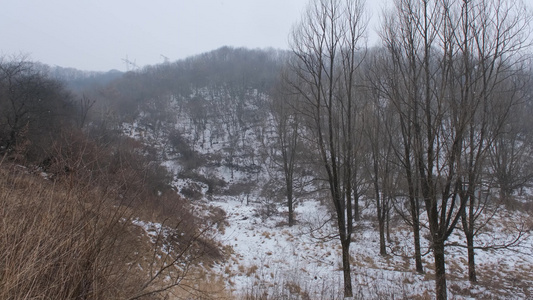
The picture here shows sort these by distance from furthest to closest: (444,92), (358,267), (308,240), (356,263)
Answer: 1. (308,240)
2. (356,263)
3. (358,267)
4. (444,92)

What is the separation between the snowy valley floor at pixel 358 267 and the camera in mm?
6219

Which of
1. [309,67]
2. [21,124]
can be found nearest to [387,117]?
[309,67]

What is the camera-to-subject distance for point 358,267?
8.98 metres

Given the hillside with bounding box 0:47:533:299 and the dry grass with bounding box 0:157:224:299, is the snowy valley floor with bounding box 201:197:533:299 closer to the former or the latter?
the hillside with bounding box 0:47:533:299

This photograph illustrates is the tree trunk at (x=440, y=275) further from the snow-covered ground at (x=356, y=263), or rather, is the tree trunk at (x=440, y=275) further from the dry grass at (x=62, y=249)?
the dry grass at (x=62, y=249)

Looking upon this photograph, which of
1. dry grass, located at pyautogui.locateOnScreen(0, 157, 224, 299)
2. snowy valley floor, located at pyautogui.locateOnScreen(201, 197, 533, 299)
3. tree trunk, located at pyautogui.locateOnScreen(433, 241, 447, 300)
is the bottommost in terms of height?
snowy valley floor, located at pyautogui.locateOnScreen(201, 197, 533, 299)

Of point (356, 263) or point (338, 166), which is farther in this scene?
point (356, 263)

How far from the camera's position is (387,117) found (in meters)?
9.39

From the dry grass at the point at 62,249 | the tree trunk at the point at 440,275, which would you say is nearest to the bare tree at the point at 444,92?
the tree trunk at the point at 440,275

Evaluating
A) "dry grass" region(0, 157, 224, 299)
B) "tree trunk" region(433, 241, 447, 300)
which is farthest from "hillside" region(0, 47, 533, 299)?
"tree trunk" region(433, 241, 447, 300)

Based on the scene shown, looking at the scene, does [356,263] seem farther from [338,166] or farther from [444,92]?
[444,92]

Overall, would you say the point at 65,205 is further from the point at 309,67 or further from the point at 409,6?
the point at 409,6

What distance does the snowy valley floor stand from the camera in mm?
6219

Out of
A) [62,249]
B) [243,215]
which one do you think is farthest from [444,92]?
[243,215]
